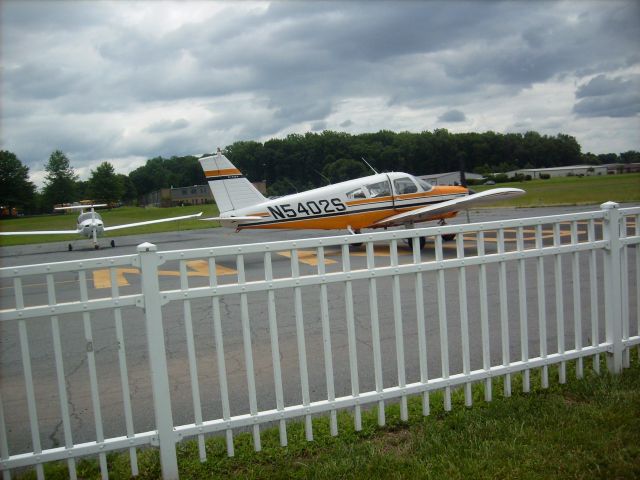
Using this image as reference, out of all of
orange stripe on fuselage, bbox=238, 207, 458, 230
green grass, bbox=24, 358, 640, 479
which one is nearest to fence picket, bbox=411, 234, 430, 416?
green grass, bbox=24, 358, 640, 479

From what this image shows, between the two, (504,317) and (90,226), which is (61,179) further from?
(504,317)

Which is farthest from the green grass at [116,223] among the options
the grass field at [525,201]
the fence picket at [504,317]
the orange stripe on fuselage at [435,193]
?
the fence picket at [504,317]

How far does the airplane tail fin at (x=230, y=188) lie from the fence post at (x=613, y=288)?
13344 mm

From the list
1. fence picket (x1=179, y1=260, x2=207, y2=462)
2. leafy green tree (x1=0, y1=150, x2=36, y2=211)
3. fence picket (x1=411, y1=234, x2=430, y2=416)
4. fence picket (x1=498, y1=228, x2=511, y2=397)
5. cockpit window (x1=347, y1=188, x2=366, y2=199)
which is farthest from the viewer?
cockpit window (x1=347, y1=188, x2=366, y2=199)

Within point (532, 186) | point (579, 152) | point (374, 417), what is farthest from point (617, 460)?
point (579, 152)

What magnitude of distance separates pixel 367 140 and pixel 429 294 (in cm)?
3189

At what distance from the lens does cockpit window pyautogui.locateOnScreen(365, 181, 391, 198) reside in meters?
16.4

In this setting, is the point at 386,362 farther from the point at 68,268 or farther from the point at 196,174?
the point at 196,174

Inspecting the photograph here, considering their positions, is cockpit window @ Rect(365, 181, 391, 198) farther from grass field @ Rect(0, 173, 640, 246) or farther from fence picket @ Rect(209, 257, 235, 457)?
grass field @ Rect(0, 173, 640, 246)

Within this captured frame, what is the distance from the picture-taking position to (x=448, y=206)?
16.2m

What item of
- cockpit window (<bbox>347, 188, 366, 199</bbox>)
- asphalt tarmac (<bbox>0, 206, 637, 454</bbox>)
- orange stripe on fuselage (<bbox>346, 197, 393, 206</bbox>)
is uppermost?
cockpit window (<bbox>347, 188, 366, 199</bbox>)

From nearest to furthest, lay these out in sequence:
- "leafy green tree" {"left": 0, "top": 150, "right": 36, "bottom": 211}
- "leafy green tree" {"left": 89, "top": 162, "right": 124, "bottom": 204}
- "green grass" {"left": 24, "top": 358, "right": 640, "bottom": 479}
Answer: "green grass" {"left": 24, "top": 358, "right": 640, "bottom": 479} < "leafy green tree" {"left": 0, "top": 150, "right": 36, "bottom": 211} < "leafy green tree" {"left": 89, "top": 162, "right": 124, "bottom": 204}

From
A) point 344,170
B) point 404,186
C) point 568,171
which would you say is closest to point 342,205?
point 404,186

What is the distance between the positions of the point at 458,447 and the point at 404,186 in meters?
13.6
